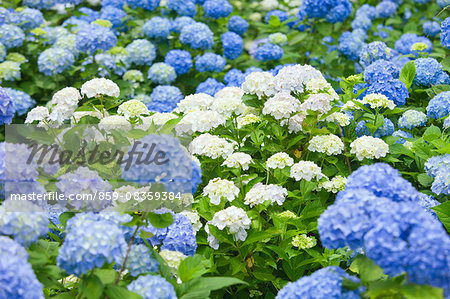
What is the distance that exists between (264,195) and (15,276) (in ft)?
3.96

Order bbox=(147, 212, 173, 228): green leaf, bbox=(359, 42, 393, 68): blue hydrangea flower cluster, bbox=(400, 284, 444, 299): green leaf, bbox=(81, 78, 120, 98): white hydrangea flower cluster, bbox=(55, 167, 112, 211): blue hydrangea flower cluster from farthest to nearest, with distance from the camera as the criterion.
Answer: bbox=(359, 42, 393, 68): blue hydrangea flower cluster
bbox=(81, 78, 120, 98): white hydrangea flower cluster
bbox=(55, 167, 112, 211): blue hydrangea flower cluster
bbox=(147, 212, 173, 228): green leaf
bbox=(400, 284, 444, 299): green leaf

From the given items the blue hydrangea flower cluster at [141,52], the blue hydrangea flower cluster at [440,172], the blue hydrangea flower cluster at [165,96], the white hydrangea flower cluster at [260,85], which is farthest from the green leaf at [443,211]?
the blue hydrangea flower cluster at [141,52]

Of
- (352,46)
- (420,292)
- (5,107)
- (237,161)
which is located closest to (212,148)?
(237,161)

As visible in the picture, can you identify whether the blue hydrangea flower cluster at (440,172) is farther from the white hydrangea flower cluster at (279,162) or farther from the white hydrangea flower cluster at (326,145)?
the white hydrangea flower cluster at (279,162)

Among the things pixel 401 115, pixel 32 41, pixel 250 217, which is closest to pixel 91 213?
pixel 250 217

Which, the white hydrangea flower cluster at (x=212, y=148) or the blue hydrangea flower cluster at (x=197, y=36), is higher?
the white hydrangea flower cluster at (x=212, y=148)

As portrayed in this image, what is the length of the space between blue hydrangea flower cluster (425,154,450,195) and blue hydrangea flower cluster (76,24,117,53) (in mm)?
2528

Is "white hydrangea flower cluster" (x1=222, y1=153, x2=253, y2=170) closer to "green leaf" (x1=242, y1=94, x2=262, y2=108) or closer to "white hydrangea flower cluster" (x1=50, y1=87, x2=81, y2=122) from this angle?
"green leaf" (x1=242, y1=94, x2=262, y2=108)

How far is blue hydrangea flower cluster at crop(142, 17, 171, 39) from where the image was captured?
459 centimetres

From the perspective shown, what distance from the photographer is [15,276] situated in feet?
4.75

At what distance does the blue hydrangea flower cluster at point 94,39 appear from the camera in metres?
3.97

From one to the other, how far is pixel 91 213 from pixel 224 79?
105 inches

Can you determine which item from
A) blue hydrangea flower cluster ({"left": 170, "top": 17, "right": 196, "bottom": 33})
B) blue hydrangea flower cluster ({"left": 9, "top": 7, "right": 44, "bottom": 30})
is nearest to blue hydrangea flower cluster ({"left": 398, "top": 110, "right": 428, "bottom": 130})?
blue hydrangea flower cluster ({"left": 170, "top": 17, "right": 196, "bottom": 33})

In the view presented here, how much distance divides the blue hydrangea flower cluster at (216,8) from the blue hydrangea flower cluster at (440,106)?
2.41 meters
